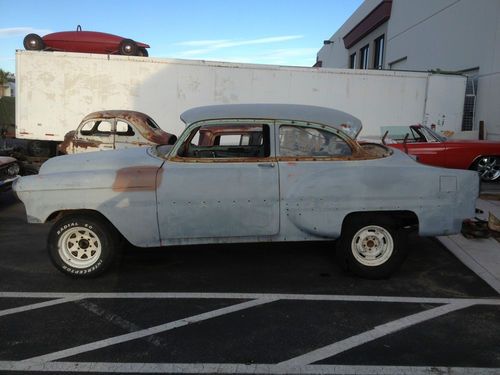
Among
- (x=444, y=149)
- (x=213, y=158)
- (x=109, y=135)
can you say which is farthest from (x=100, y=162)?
(x=444, y=149)

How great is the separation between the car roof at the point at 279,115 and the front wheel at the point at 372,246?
37.0 inches

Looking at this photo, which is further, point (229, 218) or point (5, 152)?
point (5, 152)

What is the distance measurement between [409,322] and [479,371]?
796mm

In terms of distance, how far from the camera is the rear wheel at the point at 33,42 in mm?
12852

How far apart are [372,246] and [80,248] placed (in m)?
2.98

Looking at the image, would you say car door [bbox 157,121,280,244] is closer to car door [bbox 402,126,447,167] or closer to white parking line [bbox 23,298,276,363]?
white parking line [bbox 23,298,276,363]

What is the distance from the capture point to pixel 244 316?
4.22m

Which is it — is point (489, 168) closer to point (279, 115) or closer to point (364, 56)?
point (279, 115)

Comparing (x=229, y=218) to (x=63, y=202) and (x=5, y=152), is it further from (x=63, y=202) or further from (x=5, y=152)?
(x=5, y=152)

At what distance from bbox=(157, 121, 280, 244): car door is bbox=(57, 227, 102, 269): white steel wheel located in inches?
28.5

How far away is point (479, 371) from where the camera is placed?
11.0 feet

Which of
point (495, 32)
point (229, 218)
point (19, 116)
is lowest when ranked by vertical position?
point (229, 218)

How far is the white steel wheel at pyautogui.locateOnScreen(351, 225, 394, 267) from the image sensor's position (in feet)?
16.7

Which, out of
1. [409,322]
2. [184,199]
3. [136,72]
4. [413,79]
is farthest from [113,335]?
[413,79]
